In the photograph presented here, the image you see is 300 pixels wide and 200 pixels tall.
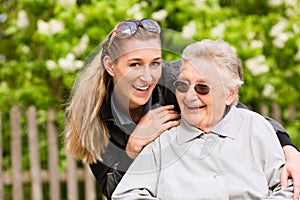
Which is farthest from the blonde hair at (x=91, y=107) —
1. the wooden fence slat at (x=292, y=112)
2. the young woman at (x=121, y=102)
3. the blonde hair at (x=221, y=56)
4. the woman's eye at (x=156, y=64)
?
the wooden fence slat at (x=292, y=112)

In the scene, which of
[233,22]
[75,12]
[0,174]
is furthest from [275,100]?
[0,174]

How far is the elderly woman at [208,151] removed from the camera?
2.71m

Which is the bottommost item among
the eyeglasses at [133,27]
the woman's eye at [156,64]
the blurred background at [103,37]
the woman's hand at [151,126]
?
the woman's hand at [151,126]

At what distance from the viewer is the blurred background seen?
5539mm

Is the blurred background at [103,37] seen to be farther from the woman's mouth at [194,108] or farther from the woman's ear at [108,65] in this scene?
the woman's mouth at [194,108]

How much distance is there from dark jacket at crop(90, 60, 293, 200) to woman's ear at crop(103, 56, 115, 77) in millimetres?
120

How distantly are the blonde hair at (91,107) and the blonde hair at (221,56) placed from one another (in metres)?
0.26

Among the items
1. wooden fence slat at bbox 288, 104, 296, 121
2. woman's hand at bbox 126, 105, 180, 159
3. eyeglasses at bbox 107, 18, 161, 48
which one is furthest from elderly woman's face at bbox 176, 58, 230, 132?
wooden fence slat at bbox 288, 104, 296, 121

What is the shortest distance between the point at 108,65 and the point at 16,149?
274 cm

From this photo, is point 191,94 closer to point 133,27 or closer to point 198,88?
point 198,88

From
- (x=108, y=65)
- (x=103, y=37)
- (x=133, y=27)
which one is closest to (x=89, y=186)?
(x=103, y=37)

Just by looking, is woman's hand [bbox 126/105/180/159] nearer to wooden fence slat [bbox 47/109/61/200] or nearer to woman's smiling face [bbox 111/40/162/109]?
woman's smiling face [bbox 111/40/162/109]

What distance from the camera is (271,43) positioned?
5930 mm

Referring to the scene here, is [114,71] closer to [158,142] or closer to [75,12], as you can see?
[158,142]
